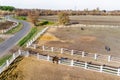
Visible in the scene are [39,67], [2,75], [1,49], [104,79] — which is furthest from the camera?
[1,49]

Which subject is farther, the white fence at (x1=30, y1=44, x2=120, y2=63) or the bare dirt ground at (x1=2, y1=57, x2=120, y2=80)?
the white fence at (x1=30, y1=44, x2=120, y2=63)

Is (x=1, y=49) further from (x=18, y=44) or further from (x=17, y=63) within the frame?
(x=17, y=63)

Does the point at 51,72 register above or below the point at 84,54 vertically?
below

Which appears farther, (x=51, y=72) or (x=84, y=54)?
(x=84, y=54)

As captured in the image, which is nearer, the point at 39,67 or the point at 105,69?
the point at 105,69

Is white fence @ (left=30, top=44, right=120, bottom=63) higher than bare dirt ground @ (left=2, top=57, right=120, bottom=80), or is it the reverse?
white fence @ (left=30, top=44, right=120, bottom=63)

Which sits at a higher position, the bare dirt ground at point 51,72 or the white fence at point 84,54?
the white fence at point 84,54

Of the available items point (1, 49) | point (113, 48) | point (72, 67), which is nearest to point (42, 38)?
point (1, 49)

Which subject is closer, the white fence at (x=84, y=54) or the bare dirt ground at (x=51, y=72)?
the bare dirt ground at (x=51, y=72)
